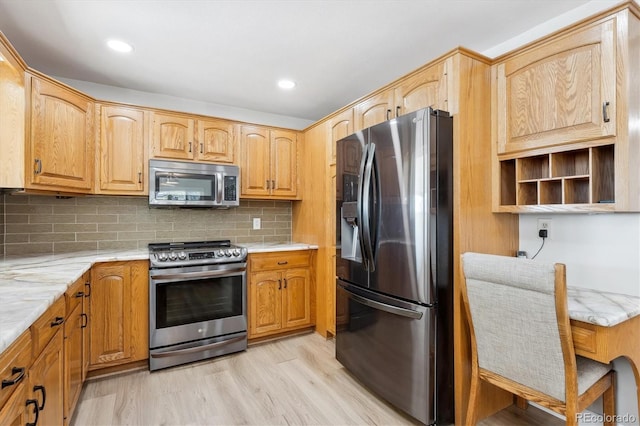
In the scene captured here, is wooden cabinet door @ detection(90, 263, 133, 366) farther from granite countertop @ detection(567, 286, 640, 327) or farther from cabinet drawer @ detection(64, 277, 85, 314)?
granite countertop @ detection(567, 286, 640, 327)

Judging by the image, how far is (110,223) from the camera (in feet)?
9.82

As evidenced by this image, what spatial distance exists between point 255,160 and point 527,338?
270cm

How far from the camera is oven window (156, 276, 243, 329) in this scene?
2.61 metres

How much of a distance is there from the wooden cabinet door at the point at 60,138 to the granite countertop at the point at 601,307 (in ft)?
10.3

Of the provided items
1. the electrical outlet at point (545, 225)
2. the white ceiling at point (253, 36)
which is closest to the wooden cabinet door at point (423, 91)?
the white ceiling at point (253, 36)

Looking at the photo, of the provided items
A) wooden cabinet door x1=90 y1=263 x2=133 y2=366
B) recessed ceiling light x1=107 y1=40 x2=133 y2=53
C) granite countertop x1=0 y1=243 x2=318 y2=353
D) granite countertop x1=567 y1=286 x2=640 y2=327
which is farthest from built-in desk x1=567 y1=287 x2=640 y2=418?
recessed ceiling light x1=107 y1=40 x2=133 y2=53

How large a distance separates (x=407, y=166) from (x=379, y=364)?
1277 millimetres

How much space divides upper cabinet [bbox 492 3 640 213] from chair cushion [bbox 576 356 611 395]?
0.74m

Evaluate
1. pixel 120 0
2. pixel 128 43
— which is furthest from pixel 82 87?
pixel 120 0

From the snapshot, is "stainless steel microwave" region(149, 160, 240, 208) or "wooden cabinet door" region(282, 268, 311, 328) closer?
"stainless steel microwave" region(149, 160, 240, 208)

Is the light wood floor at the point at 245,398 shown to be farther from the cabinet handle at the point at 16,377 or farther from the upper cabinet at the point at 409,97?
the upper cabinet at the point at 409,97

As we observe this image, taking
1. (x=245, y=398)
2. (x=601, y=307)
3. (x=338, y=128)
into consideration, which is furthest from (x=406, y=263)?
(x=338, y=128)

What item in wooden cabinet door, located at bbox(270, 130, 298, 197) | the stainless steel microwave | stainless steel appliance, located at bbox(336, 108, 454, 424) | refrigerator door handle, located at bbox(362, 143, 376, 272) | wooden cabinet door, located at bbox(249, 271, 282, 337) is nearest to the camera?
stainless steel appliance, located at bbox(336, 108, 454, 424)

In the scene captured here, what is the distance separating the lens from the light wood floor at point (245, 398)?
197 centimetres
